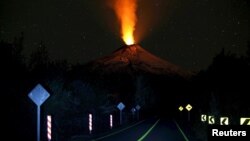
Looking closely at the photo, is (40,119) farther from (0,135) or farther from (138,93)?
(138,93)

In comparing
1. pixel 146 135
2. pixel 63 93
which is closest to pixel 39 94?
pixel 146 135

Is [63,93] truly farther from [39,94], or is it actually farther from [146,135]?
[39,94]

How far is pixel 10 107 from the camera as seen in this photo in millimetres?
34906

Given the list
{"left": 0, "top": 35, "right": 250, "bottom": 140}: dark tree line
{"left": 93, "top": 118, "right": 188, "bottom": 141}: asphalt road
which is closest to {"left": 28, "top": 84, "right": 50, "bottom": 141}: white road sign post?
{"left": 0, "top": 35, "right": 250, "bottom": 140}: dark tree line

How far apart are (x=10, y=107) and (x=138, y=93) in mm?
138261

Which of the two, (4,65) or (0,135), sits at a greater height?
(4,65)

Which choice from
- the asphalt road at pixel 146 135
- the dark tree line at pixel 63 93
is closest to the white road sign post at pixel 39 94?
the dark tree line at pixel 63 93

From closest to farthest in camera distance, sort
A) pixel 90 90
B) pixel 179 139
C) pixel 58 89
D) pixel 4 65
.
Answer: pixel 179 139 → pixel 4 65 → pixel 58 89 → pixel 90 90

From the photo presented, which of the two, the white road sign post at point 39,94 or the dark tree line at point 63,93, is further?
the dark tree line at point 63,93

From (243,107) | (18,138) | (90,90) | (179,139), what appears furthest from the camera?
(90,90)

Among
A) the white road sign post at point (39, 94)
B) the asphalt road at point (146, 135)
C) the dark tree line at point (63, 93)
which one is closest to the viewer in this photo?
the white road sign post at point (39, 94)

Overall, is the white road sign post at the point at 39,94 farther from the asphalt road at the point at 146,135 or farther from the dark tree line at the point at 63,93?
the asphalt road at the point at 146,135

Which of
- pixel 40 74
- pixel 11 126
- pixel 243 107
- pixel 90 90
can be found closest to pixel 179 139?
pixel 243 107

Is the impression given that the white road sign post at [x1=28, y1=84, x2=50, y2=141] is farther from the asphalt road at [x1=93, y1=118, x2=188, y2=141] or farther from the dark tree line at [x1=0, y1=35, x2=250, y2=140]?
the asphalt road at [x1=93, y1=118, x2=188, y2=141]
